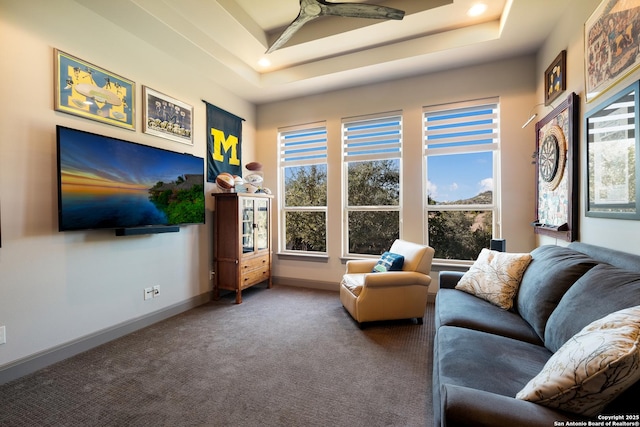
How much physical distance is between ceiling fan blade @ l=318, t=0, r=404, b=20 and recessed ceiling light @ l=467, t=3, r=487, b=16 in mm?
1057

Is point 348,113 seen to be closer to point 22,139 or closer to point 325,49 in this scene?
point 325,49

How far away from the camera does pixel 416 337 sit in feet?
8.52

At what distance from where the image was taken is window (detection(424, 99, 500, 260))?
11.4 ft

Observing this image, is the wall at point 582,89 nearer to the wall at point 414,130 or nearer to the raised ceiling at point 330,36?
the raised ceiling at point 330,36

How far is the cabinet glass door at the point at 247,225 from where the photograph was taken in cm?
370

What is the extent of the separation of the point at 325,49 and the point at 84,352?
406 cm

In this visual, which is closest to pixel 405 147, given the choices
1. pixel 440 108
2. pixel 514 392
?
pixel 440 108

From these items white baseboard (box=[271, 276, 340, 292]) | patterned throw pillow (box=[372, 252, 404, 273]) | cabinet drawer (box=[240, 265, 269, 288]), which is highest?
patterned throw pillow (box=[372, 252, 404, 273])

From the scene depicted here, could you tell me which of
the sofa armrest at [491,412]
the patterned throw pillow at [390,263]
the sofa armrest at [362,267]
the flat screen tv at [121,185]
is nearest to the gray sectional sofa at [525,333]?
the sofa armrest at [491,412]

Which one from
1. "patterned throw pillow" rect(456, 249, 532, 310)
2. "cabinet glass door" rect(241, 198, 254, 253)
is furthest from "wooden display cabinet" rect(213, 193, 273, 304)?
"patterned throw pillow" rect(456, 249, 532, 310)

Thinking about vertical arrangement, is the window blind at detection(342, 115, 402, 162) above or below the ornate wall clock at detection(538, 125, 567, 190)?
above

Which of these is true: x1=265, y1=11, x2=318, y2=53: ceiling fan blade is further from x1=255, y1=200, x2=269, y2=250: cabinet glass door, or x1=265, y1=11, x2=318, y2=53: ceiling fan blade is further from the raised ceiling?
x1=255, y1=200, x2=269, y2=250: cabinet glass door

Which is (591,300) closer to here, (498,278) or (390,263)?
(498,278)

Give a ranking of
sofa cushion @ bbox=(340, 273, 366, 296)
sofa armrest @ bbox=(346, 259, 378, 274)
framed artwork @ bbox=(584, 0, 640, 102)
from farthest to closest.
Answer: sofa armrest @ bbox=(346, 259, 378, 274) < sofa cushion @ bbox=(340, 273, 366, 296) < framed artwork @ bbox=(584, 0, 640, 102)
